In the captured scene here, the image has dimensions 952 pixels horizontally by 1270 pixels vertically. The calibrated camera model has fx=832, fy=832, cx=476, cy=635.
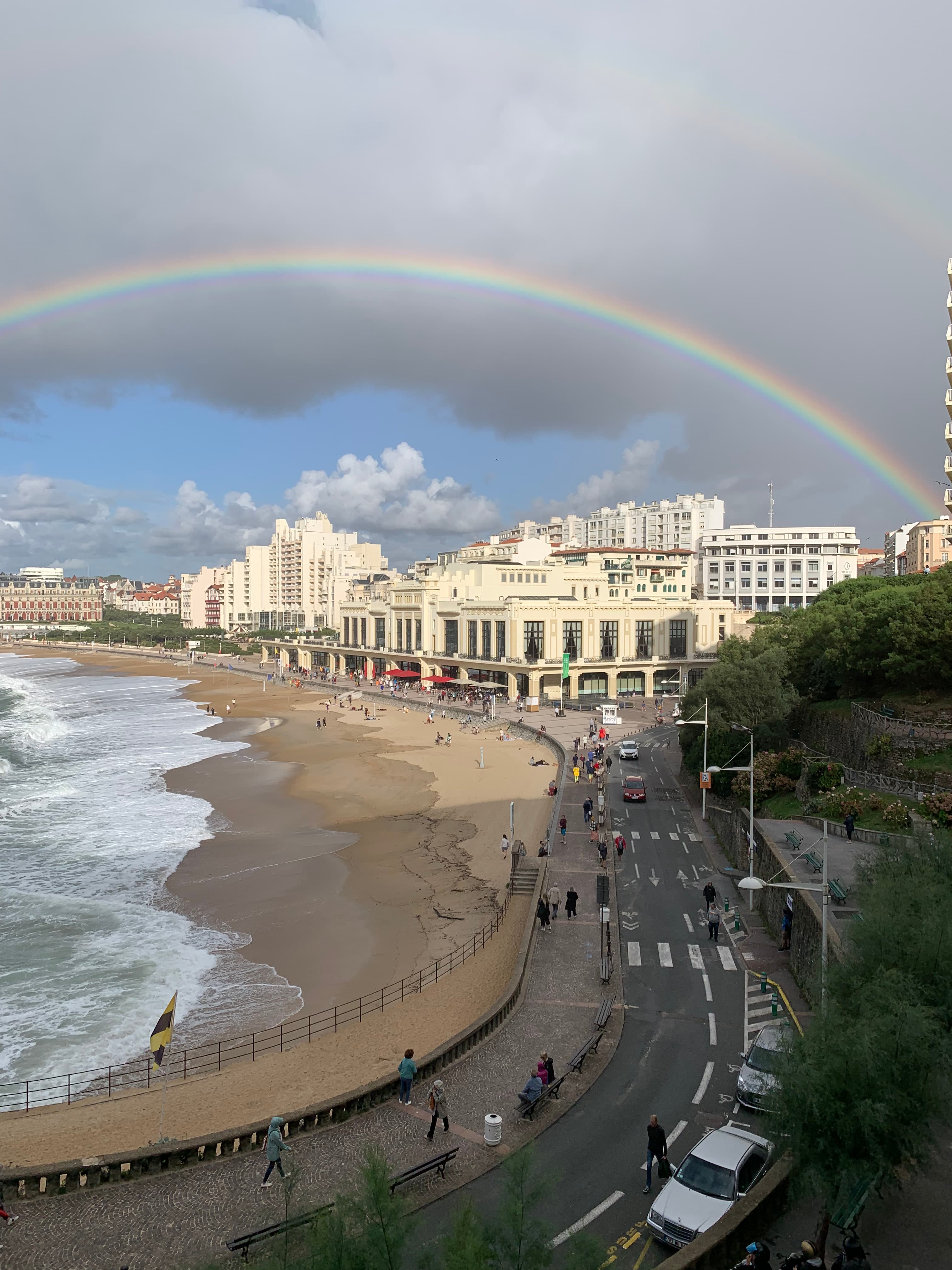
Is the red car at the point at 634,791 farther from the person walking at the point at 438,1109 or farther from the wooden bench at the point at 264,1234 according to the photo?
the wooden bench at the point at 264,1234

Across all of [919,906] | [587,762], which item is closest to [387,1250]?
[919,906]

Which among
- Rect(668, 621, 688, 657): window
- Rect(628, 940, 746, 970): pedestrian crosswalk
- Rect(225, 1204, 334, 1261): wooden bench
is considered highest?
Rect(668, 621, 688, 657): window

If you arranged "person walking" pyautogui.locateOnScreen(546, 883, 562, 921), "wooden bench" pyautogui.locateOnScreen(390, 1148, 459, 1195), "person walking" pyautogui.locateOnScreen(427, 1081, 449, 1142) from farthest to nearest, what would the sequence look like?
"person walking" pyautogui.locateOnScreen(546, 883, 562, 921) → "person walking" pyautogui.locateOnScreen(427, 1081, 449, 1142) → "wooden bench" pyautogui.locateOnScreen(390, 1148, 459, 1195)

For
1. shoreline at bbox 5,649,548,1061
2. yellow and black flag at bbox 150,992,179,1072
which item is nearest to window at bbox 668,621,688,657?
shoreline at bbox 5,649,548,1061

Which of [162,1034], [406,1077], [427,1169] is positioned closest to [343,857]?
[162,1034]

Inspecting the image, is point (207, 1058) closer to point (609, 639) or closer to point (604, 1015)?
point (604, 1015)

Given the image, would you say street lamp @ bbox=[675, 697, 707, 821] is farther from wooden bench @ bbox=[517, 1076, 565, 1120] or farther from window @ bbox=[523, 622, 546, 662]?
window @ bbox=[523, 622, 546, 662]

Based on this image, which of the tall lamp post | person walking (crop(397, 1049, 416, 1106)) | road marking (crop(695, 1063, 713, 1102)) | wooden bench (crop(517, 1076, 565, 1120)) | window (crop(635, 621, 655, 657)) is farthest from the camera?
window (crop(635, 621, 655, 657))

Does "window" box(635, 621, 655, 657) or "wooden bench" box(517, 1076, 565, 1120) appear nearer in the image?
"wooden bench" box(517, 1076, 565, 1120)
